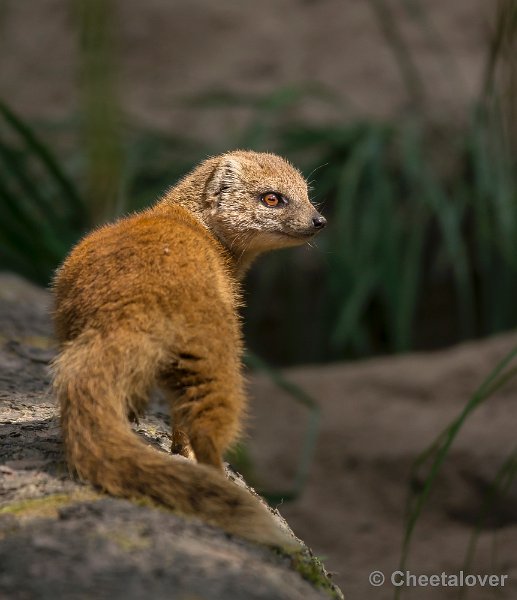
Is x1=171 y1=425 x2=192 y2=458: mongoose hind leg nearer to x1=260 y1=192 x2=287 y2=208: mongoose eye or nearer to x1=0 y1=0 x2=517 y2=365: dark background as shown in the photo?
x1=260 y1=192 x2=287 y2=208: mongoose eye

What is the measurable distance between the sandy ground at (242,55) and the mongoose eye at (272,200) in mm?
3890

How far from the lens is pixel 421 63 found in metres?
7.18

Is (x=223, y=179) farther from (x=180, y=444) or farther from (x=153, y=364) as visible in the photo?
(x=153, y=364)

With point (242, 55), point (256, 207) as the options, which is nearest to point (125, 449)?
point (256, 207)

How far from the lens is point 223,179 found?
2791 mm

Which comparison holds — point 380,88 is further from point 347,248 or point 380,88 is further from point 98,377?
point 98,377

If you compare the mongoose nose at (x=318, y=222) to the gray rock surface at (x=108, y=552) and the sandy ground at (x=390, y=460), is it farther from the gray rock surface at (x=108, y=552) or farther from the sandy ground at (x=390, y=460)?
the sandy ground at (x=390, y=460)

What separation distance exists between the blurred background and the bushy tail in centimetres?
220

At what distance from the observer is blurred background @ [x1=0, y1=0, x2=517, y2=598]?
540 cm

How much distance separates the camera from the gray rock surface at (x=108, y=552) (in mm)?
1539

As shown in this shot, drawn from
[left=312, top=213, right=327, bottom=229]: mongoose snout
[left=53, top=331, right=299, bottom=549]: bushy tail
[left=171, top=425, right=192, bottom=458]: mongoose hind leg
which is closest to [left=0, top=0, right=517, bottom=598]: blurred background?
[left=312, top=213, right=327, bottom=229]: mongoose snout

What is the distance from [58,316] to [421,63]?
5.47 m

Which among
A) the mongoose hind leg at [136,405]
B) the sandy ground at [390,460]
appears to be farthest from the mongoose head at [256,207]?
the sandy ground at [390,460]

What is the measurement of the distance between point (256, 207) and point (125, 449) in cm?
111
